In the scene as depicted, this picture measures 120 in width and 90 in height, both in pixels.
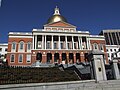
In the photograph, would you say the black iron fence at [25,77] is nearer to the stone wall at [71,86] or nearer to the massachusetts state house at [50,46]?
the stone wall at [71,86]

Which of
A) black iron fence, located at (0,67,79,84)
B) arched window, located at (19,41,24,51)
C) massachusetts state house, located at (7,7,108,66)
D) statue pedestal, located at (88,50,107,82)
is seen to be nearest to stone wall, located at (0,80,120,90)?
statue pedestal, located at (88,50,107,82)

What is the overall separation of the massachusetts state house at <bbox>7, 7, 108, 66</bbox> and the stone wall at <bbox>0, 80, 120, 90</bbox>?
3438cm

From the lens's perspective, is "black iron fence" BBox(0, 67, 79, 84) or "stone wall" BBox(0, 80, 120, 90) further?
"black iron fence" BBox(0, 67, 79, 84)

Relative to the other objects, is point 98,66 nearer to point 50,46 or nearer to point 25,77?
point 25,77

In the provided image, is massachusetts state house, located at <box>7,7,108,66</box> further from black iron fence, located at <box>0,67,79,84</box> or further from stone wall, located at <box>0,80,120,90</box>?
stone wall, located at <box>0,80,120,90</box>

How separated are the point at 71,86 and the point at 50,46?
38728mm

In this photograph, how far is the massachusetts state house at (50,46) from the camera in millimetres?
45438

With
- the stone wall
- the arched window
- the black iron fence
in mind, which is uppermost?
the arched window

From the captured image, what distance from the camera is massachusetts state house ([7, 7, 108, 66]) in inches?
1789

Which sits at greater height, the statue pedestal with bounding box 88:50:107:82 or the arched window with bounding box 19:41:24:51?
the arched window with bounding box 19:41:24:51

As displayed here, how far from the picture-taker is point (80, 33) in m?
49.8

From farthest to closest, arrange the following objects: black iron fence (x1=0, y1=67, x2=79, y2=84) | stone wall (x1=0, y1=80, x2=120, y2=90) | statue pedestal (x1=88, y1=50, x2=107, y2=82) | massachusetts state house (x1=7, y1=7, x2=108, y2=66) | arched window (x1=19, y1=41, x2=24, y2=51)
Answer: arched window (x1=19, y1=41, x2=24, y2=51) < massachusetts state house (x1=7, y1=7, x2=108, y2=66) < statue pedestal (x1=88, y1=50, x2=107, y2=82) < black iron fence (x1=0, y1=67, x2=79, y2=84) < stone wall (x1=0, y1=80, x2=120, y2=90)

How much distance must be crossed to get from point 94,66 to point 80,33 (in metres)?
38.8

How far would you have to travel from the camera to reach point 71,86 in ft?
33.7
